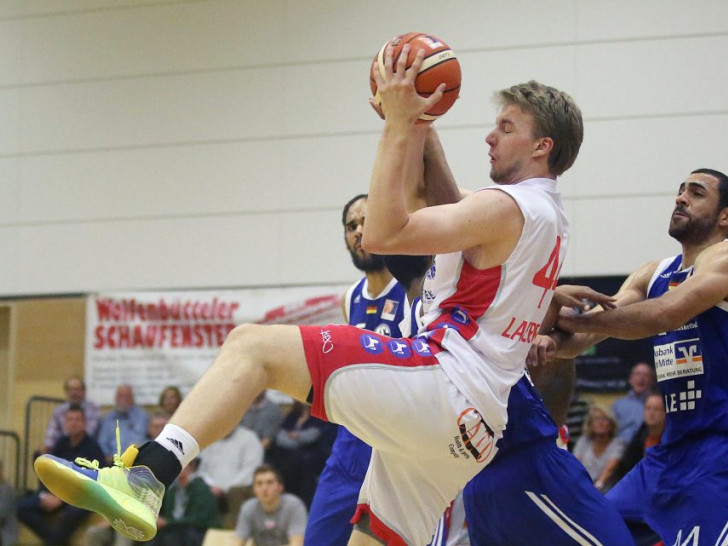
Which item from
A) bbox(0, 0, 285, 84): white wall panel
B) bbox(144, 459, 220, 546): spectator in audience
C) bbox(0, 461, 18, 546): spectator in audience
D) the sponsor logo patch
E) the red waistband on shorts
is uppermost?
bbox(0, 0, 285, 84): white wall panel

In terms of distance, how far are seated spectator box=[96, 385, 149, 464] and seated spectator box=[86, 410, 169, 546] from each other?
0.55 ft

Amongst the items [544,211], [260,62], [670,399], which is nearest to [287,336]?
[544,211]

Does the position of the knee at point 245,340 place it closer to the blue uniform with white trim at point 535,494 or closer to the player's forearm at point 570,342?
the blue uniform with white trim at point 535,494

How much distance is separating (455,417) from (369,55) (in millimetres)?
7486

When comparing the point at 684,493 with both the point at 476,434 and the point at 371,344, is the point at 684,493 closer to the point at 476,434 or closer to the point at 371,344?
the point at 476,434

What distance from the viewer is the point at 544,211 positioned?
3.57 m

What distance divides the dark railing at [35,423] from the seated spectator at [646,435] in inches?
235

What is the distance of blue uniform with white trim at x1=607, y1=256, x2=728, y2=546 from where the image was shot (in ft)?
14.1

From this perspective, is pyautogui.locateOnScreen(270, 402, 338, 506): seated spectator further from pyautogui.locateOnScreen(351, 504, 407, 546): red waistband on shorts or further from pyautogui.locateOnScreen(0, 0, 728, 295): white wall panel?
Result: pyautogui.locateOnScreen(351, 504, 407, 546): red waistband on shorts

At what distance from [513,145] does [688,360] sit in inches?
56.9

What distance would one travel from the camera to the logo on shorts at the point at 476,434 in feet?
11.0

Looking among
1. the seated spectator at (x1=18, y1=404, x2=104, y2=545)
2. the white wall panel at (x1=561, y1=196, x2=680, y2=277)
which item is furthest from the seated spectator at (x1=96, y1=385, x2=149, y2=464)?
the white wall panel at (x1=561, y1=196, x2=680, y2=277)

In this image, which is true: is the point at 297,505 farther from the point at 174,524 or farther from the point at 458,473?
the point at 458,473

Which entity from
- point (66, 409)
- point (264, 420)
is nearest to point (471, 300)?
point (264, 420)
